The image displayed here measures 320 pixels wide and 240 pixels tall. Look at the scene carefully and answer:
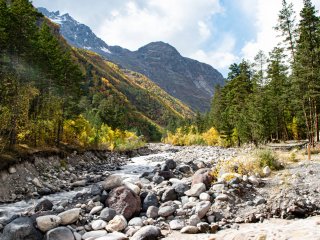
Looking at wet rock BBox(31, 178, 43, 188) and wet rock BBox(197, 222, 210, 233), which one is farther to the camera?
wet rock BBox(31, 178, 43, 188)

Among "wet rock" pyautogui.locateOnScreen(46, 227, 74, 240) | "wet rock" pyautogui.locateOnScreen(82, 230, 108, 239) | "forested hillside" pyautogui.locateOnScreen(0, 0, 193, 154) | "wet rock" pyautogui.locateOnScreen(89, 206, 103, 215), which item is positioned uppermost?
"forested hillside" pyautogui.locateOnScreen(0, 0, 193, 154)

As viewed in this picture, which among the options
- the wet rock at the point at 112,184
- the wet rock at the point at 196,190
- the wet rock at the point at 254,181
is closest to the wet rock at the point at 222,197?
the wet rock at the point at 196,190

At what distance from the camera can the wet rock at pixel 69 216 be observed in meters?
9.68

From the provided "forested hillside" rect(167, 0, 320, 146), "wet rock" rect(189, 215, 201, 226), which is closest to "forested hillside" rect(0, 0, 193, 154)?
"wet rock" rect(189, 215, 201, 226)

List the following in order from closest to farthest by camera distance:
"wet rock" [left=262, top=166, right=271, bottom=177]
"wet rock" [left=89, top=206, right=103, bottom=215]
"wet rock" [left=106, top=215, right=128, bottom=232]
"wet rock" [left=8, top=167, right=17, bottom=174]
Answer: "wet rock" [left=106, top=215, right=128, bottom=232] < "wet rock" [left=89, top=206, right=103, bottom=215] < "wet rock" [left=262, top=166, right=271, bottom=177] < "wet rock" [left=8, top=167, right=17, bottom=174]

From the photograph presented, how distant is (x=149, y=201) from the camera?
1153 centimetres

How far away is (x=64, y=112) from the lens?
32.5 meters

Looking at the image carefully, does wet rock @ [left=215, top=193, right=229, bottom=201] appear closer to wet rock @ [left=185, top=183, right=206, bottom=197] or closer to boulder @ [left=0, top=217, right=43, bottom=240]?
wet rock @ [left=185, top=183, right=206, bottom=197]

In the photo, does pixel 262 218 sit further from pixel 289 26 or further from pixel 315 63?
pixel 289 26

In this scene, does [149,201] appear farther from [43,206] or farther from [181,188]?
[43,206]

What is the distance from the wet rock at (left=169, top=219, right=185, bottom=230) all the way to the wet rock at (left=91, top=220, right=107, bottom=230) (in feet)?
7.31

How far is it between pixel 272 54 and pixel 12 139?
41.2 metres

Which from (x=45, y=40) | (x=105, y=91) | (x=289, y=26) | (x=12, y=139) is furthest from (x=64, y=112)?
(x=105, y=91)

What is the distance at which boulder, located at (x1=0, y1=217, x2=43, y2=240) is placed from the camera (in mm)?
8539
